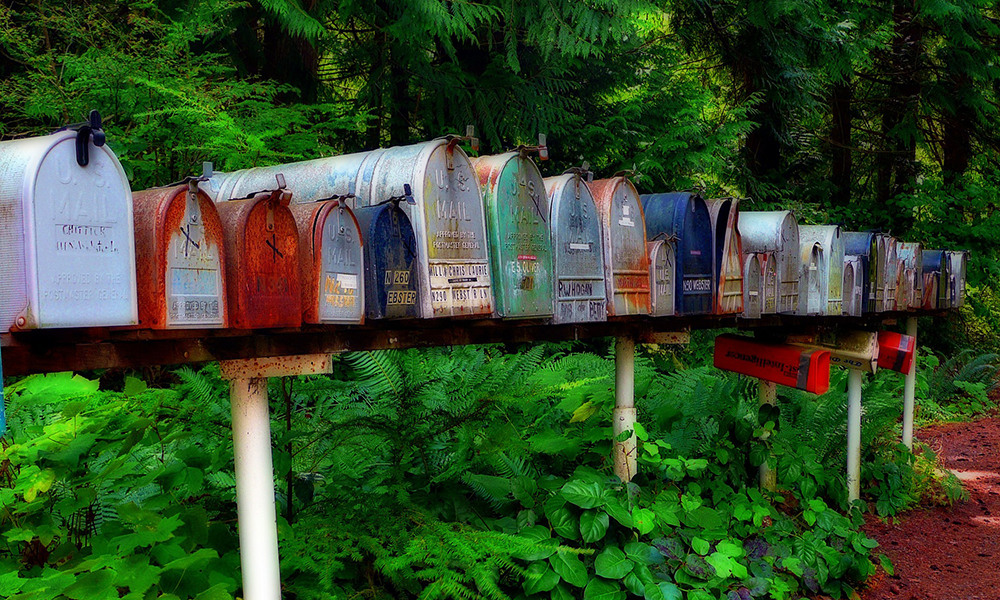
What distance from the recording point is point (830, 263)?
12.5 ft

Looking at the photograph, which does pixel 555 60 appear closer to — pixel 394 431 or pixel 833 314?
pixel 833 314

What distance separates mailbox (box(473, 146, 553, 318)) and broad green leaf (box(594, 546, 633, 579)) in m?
0.99

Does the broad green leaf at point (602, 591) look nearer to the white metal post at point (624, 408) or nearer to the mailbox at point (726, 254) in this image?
the white metal post at point (624, 408)

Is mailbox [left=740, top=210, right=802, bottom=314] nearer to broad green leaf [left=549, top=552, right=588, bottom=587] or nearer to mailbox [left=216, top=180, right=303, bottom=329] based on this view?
broad green leaf [left=549, top=552, right=588, bottom=587]

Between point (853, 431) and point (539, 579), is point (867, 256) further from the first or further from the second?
point (539, 579)

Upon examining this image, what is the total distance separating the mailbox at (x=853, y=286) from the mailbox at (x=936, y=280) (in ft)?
5.71

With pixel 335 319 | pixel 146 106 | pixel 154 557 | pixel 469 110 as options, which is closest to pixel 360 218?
pixel 335 319

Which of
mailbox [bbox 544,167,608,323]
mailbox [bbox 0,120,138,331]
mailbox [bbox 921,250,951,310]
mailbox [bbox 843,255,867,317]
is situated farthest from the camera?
mailbox [bbox 921,250,951,310]

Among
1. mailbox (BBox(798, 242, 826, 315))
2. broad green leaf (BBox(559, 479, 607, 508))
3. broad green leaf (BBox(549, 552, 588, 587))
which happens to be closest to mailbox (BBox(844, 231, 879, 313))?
mailbox (BBox(798, 242, 826, 315))

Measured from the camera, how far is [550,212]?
232 centimetres

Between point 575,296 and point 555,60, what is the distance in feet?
12.2

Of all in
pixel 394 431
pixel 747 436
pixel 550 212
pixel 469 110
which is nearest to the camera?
pixel 550 212

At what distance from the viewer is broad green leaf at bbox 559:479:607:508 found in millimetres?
2709

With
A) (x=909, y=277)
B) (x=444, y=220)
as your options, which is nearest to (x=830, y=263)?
(x=909, y=277)
